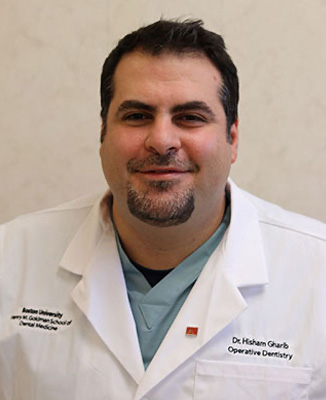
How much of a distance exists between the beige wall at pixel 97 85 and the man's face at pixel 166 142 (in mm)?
357

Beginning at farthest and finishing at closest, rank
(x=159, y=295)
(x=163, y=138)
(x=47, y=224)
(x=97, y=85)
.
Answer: (x=97, y=85) → (x=47, y=224) → (x=159, y=295) → (x=163, y=138)

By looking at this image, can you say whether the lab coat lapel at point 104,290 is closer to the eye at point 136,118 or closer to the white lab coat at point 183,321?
the white lab coat at point 183,321

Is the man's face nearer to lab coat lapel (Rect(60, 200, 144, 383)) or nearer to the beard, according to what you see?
the beard

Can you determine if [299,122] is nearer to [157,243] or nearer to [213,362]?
[157,243]

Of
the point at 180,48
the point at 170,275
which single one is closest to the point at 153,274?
the point at 170,275

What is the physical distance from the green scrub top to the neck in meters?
0.02

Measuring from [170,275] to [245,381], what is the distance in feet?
0.86

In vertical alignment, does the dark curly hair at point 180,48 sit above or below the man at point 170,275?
above

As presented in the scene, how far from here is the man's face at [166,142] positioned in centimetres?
101

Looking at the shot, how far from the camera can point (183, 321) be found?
1.03 metres

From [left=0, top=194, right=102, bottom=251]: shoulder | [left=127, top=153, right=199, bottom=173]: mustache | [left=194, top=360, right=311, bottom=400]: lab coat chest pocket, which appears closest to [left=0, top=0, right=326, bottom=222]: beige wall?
[left=0, top=194, right=102, bottom=251]: shoulder

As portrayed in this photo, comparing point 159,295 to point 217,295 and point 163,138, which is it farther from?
point 163,138

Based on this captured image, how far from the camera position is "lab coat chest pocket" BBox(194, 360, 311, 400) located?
1011 millimetres

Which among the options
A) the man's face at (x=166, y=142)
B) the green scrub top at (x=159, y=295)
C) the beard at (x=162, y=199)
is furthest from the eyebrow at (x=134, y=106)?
the green scrub top at (x=159, y=295)
